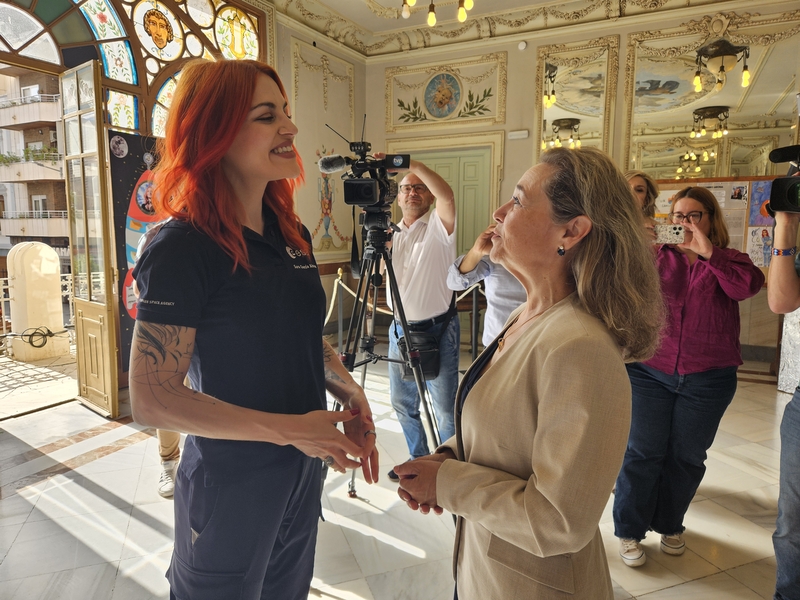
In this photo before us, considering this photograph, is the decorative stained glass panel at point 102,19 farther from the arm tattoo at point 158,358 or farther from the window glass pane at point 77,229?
the arm tattoo at point 158,358

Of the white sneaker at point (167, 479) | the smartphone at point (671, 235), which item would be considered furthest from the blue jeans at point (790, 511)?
the white sneaker at point (167, 479)

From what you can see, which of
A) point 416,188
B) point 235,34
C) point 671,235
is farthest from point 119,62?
point 671,235

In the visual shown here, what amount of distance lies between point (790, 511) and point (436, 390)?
4.91ft

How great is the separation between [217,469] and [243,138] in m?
0.65

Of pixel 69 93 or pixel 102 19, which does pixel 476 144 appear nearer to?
pixel 102 19

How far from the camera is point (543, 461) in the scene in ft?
Result: 2.55

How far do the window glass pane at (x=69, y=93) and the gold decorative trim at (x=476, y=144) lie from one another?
3.57 metres

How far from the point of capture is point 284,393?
102cm

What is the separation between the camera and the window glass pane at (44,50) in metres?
3.39

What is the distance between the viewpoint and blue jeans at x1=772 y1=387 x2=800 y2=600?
1.40 m

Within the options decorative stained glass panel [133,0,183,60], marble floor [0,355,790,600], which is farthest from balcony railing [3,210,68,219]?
marble floor [0,355,790,600]

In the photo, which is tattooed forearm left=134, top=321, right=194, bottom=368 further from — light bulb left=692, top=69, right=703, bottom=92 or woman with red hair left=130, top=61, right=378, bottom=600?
light bulb left=692, top=69, right=703, bottom=92

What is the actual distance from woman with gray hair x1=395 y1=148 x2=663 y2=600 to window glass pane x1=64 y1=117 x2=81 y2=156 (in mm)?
3783

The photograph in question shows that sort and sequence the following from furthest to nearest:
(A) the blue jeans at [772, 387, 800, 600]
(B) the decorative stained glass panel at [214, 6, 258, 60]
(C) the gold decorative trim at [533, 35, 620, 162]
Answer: (C) the gold decorative trim at [533, 35, 620, 162] < (B) the decorative stained glass panel at [214, 6, 258, 60] < (A) the blue jeans at [772, 387, 800, 600]
